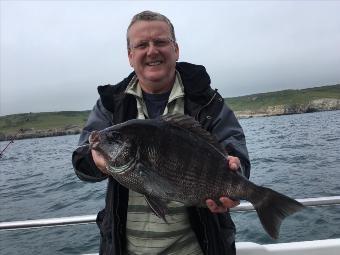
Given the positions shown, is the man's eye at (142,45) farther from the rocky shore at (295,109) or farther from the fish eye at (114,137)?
the rocky shore at (295,109)

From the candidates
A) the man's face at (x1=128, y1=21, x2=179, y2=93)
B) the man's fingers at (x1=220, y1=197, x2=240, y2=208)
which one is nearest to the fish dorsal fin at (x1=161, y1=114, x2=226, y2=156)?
the man's fingers at (x1=220, y1=197, x2=240, y2=208)

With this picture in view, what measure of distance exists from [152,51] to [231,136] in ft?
3.15

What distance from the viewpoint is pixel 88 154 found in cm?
338

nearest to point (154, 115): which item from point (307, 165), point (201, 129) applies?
point (201, 129)

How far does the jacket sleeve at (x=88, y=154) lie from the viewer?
340 cm

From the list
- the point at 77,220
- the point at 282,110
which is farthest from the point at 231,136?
the point at 282,110

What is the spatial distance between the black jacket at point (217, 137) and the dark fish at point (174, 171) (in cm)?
31

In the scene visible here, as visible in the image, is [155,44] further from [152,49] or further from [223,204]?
[223,204]

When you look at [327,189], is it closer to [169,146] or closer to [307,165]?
[307,165]

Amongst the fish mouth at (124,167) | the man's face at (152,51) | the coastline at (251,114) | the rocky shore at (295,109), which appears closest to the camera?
the fish mouth at (124,167)

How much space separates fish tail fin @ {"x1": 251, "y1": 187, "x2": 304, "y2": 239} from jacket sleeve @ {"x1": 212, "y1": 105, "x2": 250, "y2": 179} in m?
0.33

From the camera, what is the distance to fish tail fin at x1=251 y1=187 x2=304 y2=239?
305cm

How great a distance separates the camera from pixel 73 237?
1109 centimetres

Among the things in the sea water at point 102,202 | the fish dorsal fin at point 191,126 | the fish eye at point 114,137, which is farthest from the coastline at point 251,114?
the fish eye at point 114,137
